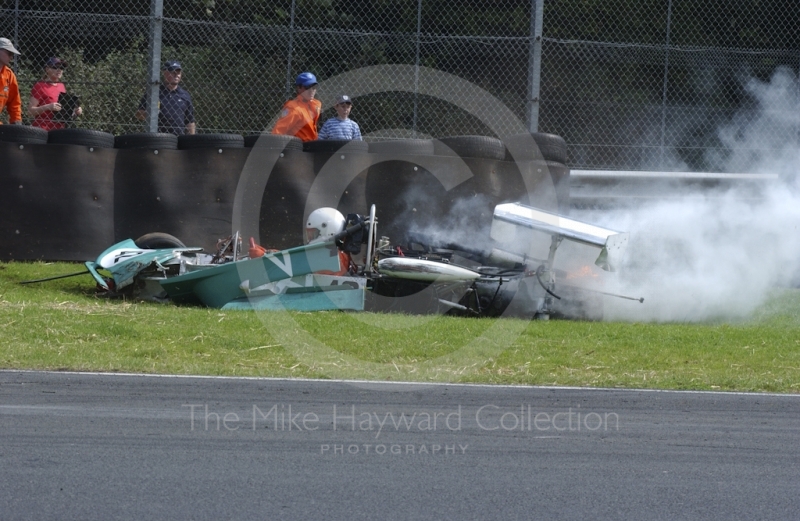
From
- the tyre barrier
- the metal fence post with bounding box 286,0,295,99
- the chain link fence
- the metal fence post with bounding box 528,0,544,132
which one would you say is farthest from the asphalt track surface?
the chain link fence

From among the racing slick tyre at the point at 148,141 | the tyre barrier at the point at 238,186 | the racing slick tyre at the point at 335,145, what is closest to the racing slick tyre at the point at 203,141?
the tyre barrier at the point at 238,186

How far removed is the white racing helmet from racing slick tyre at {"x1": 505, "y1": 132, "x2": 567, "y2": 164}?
250cm

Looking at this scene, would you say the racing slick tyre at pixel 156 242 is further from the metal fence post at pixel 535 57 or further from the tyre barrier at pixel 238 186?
the metal fence post at pixel 535 57

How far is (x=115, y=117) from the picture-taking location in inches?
537

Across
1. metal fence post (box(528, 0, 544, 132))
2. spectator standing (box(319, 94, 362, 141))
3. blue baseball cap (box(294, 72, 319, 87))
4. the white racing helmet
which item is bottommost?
the white racing helmet

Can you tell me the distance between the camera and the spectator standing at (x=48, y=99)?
39.6 feet

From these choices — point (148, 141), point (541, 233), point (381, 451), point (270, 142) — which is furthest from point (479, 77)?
point (381, 451)

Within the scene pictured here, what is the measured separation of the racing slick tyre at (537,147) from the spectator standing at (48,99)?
5084mm

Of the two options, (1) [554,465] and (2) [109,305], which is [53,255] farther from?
(1) [554,465]

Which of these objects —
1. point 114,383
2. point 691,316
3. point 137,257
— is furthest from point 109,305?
point 691,316

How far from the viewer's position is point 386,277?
32.2 feet

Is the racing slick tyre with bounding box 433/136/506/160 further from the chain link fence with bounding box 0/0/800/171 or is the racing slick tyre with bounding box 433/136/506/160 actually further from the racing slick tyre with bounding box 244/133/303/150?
the racing slick tyre with bounding box 244/133/303/150

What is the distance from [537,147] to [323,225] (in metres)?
2.88

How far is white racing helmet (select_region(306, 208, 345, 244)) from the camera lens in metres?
10.3
